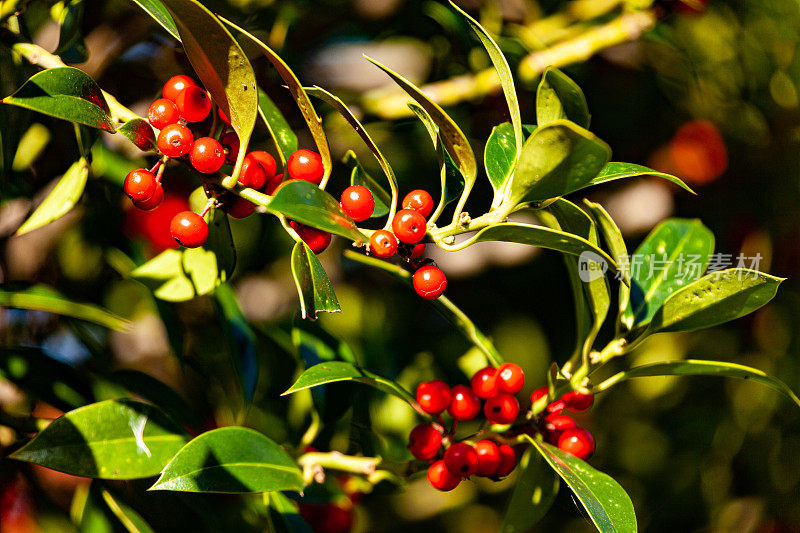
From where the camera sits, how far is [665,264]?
0.83 meters

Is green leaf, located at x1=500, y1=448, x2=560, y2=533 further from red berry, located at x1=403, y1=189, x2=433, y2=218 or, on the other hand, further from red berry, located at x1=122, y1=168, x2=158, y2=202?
red berry, located at x1=122, y1=168, x2=158, y2=202

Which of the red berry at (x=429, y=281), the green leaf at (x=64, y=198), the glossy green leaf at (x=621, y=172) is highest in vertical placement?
the glossy green leaf at (x=621, y=172)

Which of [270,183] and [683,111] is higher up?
[270,183]

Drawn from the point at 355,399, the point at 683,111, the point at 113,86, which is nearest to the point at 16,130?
the point at 113,86

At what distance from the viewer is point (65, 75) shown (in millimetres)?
534

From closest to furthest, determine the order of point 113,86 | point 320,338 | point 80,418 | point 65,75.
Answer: point 65,75 → point 80,418 → point 320,338 → point 113,86

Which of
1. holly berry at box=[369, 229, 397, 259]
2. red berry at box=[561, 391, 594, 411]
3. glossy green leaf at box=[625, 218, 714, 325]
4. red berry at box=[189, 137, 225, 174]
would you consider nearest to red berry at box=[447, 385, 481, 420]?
red berry at box=[561, 391, 594, 411]

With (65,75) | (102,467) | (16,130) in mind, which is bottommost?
(102,467)

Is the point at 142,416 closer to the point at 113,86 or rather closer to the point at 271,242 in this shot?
the point at 271,242

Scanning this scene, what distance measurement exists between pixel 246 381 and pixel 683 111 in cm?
121

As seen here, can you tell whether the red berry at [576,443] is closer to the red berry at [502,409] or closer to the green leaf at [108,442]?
the red berry at [502,409]

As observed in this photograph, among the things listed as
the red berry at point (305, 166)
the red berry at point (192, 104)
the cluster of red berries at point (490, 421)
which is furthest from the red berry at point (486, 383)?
the red berry at point (192, 104)

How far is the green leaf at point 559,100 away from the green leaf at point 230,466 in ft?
1.49

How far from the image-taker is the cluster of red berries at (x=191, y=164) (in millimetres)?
548
